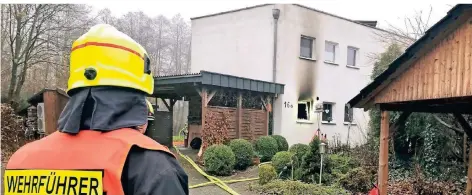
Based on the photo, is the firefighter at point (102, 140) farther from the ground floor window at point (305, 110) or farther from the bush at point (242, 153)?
the ground floor window at point (305, 110)

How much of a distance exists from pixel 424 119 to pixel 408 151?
3.72ft

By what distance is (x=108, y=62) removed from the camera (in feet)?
5.29

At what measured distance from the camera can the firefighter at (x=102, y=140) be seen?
144 cm

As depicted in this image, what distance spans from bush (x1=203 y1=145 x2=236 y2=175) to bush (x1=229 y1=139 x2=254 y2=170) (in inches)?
25.0

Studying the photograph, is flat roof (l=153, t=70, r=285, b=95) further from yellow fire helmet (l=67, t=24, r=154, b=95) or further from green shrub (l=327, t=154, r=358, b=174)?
yellow fire helmet (l=67, t=24, r=154, b=95)

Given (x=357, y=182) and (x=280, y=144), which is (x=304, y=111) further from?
(x=357, y=182)

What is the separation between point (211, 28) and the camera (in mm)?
19000

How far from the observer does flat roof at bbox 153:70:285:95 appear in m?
12.7

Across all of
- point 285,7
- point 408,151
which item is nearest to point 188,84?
point 285,7

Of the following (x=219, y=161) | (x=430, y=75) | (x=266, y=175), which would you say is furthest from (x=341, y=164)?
(x=430, y=75)

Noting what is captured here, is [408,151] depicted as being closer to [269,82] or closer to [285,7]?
[269,82]

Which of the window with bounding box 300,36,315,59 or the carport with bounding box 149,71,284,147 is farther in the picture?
the window with bounding box 300,36,315,59

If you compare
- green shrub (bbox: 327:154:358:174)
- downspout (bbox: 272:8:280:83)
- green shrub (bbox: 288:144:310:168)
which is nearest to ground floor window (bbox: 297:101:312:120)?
downspout (bbox: 272:8:280:83)

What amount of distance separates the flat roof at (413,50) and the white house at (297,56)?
339 inches
